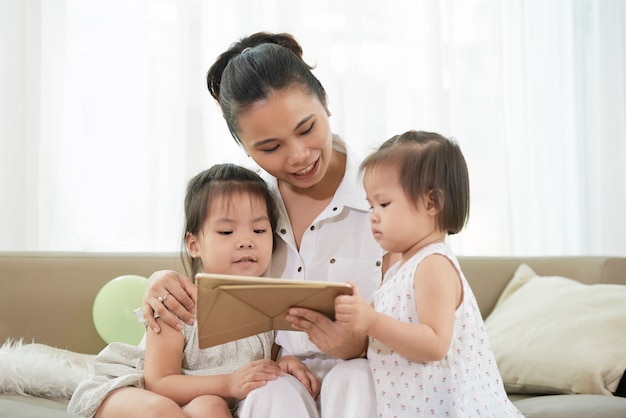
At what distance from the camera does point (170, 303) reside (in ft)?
5.77

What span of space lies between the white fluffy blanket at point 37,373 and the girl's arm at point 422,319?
3.29ft

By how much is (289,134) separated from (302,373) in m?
0.57

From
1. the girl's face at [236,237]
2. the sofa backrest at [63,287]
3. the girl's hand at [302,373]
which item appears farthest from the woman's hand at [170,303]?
the sofa backrest at [63,287]

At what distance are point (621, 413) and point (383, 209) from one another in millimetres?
707

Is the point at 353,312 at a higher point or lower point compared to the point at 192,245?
lower

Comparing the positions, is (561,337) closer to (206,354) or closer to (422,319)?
(422,319)

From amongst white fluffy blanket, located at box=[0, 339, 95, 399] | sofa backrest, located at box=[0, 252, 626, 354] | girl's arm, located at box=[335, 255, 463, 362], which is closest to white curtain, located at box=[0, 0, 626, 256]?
sofa backrest, located at box=[0, 252, 626, 354]

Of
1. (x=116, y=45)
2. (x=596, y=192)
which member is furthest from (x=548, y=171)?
(x=116, y=45)

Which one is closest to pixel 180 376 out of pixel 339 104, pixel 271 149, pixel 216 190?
pixel 216 190

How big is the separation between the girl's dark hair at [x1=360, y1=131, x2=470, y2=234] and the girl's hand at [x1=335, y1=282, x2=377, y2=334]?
0.28m

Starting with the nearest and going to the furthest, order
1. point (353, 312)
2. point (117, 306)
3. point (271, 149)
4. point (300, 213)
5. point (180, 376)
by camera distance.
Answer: point (353, 312) < point (180, 376) < point (271, 149) < point (300, 213) < point (117, 306)

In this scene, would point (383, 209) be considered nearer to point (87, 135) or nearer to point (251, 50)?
point (251, 50)

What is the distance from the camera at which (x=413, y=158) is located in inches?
62.5

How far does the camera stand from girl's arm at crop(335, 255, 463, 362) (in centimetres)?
141
